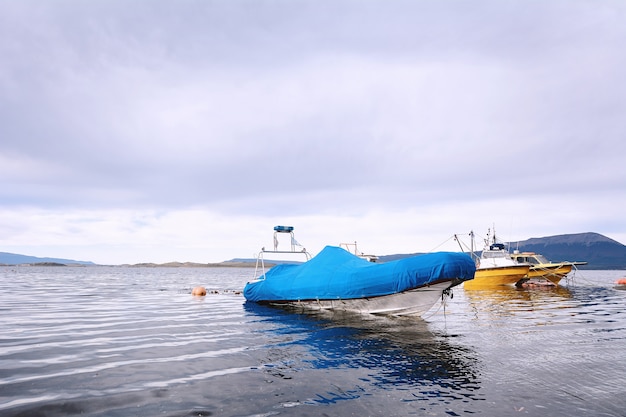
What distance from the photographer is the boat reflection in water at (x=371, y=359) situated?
323 inches

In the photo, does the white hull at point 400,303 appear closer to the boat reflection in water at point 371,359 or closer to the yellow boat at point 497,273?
the boat reflection in water at point 371,359

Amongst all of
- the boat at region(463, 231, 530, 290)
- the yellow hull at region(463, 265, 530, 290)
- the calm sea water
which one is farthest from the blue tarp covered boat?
the yellow hull at region(463, 265, 530, 290)

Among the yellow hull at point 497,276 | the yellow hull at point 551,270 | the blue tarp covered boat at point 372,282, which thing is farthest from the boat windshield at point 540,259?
the blue tarp covered boat at point 372,282

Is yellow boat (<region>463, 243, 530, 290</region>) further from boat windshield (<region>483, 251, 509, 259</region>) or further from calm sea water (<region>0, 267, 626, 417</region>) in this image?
calm sea water (<region>0, 267, 626, 417</region>)

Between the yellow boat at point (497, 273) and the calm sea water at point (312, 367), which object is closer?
the calm sea water at point (312, 367)

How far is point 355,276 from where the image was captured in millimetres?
17859

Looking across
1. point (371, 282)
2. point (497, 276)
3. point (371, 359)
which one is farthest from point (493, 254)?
point (371, 359)

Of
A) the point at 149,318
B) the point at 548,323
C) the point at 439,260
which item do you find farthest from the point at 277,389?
the point at 548,323

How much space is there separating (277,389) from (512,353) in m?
7.37

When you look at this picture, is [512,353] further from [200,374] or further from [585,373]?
[200,374]

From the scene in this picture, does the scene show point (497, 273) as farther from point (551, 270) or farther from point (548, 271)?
point (551, 270)

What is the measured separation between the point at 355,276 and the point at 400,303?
2.25 metres

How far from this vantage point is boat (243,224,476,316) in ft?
50.4

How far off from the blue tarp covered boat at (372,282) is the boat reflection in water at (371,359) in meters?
0.97
